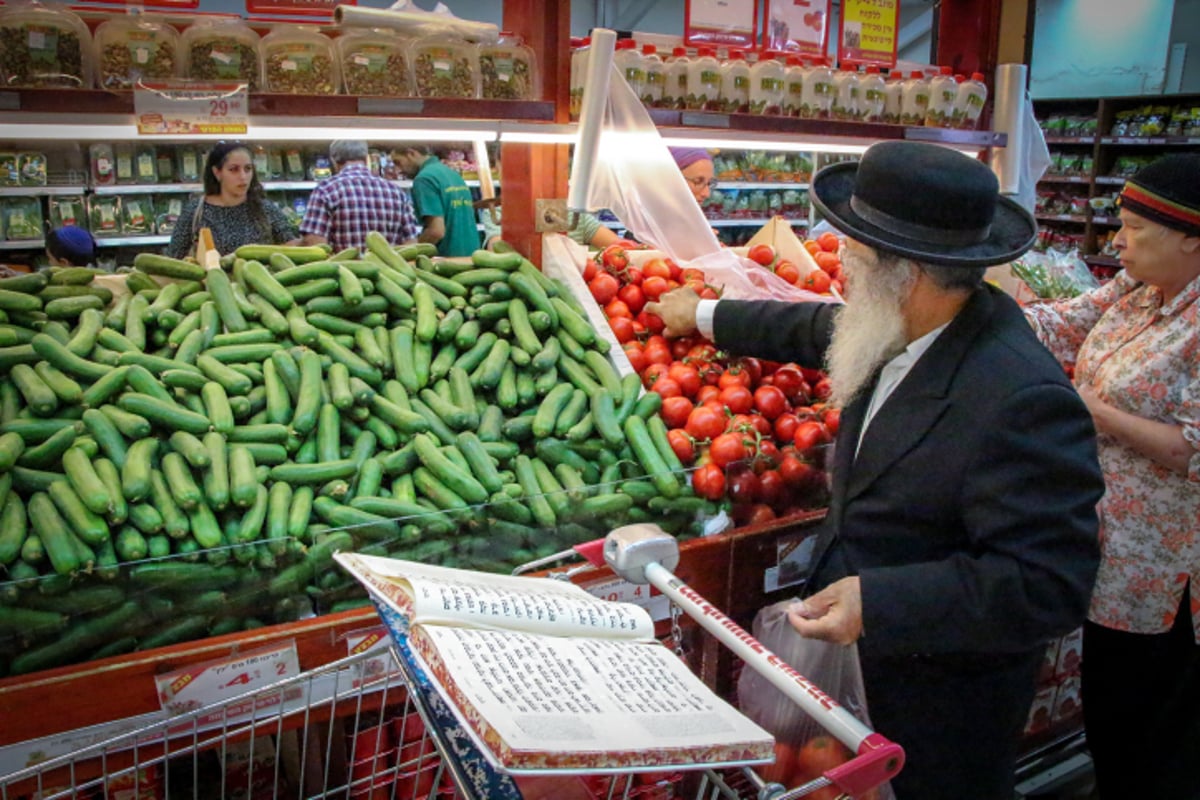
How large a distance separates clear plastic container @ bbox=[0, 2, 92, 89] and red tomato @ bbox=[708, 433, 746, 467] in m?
1.82

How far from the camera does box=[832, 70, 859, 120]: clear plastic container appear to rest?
3404mm

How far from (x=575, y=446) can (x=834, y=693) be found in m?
0.92

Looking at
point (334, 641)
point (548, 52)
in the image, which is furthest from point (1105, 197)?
point (334, 641)

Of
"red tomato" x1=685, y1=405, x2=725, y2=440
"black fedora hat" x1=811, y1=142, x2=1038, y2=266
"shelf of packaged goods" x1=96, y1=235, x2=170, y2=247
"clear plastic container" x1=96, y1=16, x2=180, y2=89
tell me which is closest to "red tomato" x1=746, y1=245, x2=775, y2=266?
"red tomato" x1=685, y1=405, x2=725, y2=440

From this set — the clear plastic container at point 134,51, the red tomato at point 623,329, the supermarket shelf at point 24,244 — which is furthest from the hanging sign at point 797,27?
the supermarket shelf at point 24,244

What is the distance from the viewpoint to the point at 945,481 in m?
1.69

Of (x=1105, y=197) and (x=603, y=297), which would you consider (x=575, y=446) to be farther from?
(x=1105, y=197)

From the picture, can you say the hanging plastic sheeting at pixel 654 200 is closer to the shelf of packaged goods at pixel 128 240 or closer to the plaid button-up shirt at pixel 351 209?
the plaid button-up shirt at pixel 351 209

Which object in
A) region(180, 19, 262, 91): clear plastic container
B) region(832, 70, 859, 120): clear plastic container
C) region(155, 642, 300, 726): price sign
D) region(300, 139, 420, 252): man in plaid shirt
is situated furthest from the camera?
region(300, 139, 420, 252): man in plaid shirt

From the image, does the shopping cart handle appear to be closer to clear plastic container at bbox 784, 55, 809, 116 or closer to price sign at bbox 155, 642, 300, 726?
price sign at bbox 155, 642, 300, 726

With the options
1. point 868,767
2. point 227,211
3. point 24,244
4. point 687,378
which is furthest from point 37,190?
point 868,767

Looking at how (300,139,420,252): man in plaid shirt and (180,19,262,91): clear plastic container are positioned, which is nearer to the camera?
(180,19,262,91): clear plastic container

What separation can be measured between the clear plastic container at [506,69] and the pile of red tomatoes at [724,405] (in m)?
0.69

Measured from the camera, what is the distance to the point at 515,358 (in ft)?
8.55
